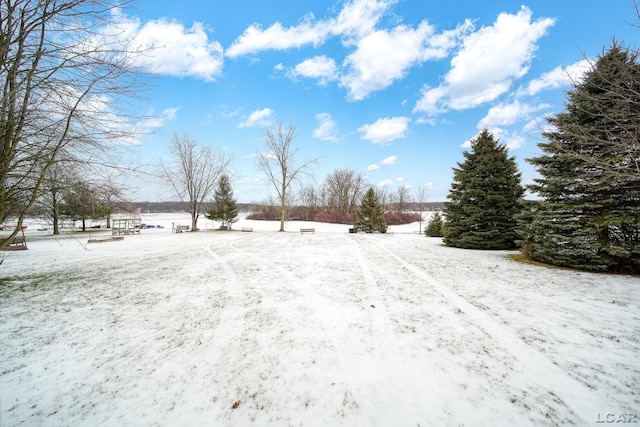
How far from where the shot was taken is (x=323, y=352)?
3.31 m

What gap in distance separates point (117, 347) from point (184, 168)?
26481mm

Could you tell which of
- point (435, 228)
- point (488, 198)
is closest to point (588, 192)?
point (488, 198)

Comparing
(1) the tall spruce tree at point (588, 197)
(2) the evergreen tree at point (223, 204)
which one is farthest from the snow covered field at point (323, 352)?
(2) the evergreen tree at point (223, 204)

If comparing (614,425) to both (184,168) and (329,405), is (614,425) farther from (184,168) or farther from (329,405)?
(184,168)

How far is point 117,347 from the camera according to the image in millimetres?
3512

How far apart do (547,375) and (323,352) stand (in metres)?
2.60

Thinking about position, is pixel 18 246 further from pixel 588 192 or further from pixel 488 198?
pixel 588 192

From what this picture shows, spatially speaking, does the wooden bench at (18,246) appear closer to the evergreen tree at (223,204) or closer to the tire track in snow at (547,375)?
the evergreen tree at (223,204)

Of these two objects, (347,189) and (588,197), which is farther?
(347,189)

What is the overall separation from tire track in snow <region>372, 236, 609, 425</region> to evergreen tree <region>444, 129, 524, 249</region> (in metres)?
9.61

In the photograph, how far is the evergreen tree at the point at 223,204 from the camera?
29453 mm

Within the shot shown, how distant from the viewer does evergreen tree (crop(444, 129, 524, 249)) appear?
40.4 feet

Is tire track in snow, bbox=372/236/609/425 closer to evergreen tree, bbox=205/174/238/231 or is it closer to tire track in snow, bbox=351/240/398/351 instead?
tire track in snow, bbox=351/240/398/351

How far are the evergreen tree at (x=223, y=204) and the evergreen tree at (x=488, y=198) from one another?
80.2 feet
